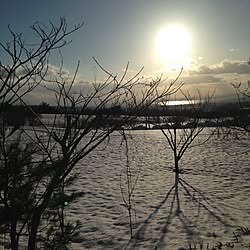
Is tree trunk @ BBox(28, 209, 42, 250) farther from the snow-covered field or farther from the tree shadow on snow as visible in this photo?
the tree shadow on snow

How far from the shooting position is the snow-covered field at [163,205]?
6047 millimetres

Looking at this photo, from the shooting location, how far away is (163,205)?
8.39 metres

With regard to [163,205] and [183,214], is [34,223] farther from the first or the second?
[163,205]

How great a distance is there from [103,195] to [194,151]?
11250mm

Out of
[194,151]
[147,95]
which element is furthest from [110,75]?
[194,151]

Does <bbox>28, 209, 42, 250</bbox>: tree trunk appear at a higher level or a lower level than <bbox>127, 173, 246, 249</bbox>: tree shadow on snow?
higher

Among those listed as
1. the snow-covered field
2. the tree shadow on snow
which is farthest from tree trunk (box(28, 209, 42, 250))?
the tree shadow on snow

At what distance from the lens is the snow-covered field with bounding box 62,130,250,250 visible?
19.8 ft

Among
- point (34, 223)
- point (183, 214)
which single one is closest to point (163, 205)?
point (183, 214)

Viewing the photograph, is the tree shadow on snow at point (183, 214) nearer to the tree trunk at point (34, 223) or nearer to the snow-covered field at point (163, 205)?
the snow-covered field at point (163, 205)

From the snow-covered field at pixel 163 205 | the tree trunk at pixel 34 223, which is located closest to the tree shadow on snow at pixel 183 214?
the snow-covered field at pixel 163 205

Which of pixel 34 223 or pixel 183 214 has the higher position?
pixel 34 223

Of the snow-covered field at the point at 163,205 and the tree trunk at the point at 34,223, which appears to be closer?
the tree trunk at the point at 34,223

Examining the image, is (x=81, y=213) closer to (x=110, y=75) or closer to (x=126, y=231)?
(x=126, y=231)
